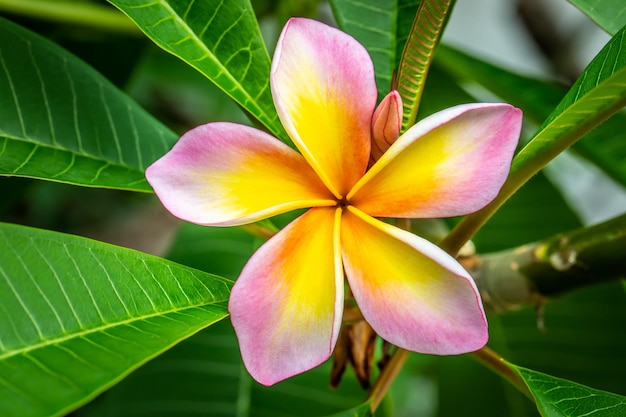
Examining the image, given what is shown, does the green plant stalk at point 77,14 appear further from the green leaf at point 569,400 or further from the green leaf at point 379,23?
the green leaf at point 569,400

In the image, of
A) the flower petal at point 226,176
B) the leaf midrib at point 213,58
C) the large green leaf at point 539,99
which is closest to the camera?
the flower petal at point 226,176

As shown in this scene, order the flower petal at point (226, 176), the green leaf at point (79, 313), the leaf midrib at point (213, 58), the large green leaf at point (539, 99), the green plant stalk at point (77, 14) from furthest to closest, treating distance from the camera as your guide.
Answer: the green plant stalk at point (77, 14) < the large green leaf at point (539, 99) < the leaf midrib at point (213, 58) < the flower petal at point (226, 176) < the green leaf at point (79, 313)

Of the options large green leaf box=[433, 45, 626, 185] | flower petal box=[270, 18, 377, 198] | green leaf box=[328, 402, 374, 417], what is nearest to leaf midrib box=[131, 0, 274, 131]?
flower petal box=[270, 18, 377, 198]

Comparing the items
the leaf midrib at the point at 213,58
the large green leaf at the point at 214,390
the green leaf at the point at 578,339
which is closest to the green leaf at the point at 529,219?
the green leaf at the point at 578,339

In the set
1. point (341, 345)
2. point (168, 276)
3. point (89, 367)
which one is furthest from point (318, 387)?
point (89, 367)

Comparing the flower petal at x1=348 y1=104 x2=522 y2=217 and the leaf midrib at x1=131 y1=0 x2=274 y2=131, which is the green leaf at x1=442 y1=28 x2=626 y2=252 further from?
the leaf midrib at x1=131 y1=0 x2=274 y2=131
